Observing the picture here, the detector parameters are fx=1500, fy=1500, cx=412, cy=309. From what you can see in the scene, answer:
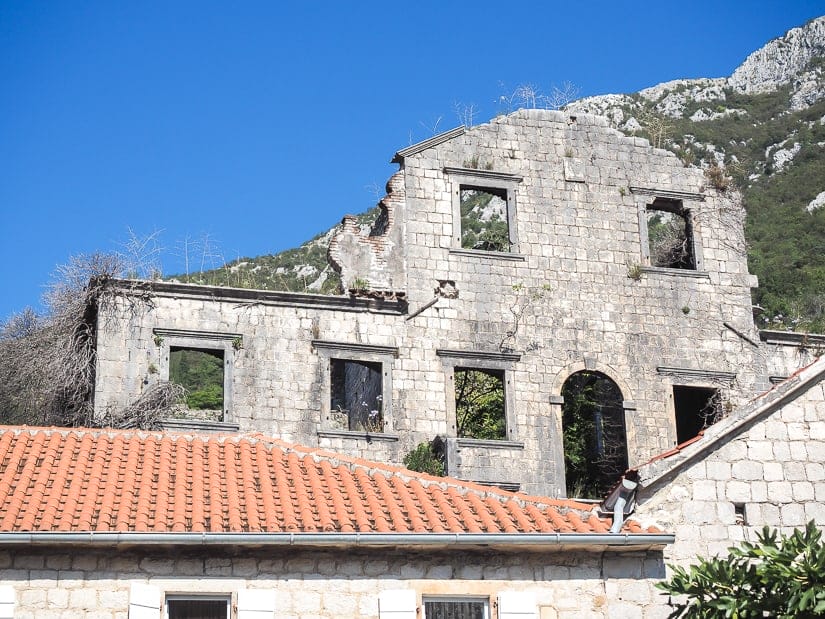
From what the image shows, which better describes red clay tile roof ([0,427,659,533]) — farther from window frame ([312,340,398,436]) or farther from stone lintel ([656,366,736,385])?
stone lintel ([656,366,736,385])

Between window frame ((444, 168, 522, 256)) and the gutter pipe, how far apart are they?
1345 cm

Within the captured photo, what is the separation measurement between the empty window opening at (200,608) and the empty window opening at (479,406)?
14.7 metres

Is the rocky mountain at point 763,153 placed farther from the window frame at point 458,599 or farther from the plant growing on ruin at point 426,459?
the window frame at point 458,599

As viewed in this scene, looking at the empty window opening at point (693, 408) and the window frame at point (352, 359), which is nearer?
the window frame at point (352, 359)

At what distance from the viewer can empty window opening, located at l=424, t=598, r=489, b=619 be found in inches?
597

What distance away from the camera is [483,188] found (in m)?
29.2

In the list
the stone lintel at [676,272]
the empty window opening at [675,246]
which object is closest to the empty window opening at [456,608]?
the stone lintel at [676,272]

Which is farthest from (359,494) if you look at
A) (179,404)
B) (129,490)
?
(179,404)

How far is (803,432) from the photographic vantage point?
1706cm

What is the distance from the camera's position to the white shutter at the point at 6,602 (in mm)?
→ 14242

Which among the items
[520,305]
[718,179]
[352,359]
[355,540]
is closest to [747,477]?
[355,540]

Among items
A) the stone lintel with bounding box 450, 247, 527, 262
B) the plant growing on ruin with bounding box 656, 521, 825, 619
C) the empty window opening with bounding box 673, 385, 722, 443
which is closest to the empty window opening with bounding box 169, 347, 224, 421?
the stone lintel with bounding box 450, 247, 527, 262

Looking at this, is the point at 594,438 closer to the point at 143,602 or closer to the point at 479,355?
the point at 479,355

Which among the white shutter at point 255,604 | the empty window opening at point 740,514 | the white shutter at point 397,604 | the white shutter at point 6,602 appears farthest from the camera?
the empty window opening at point 740,514
